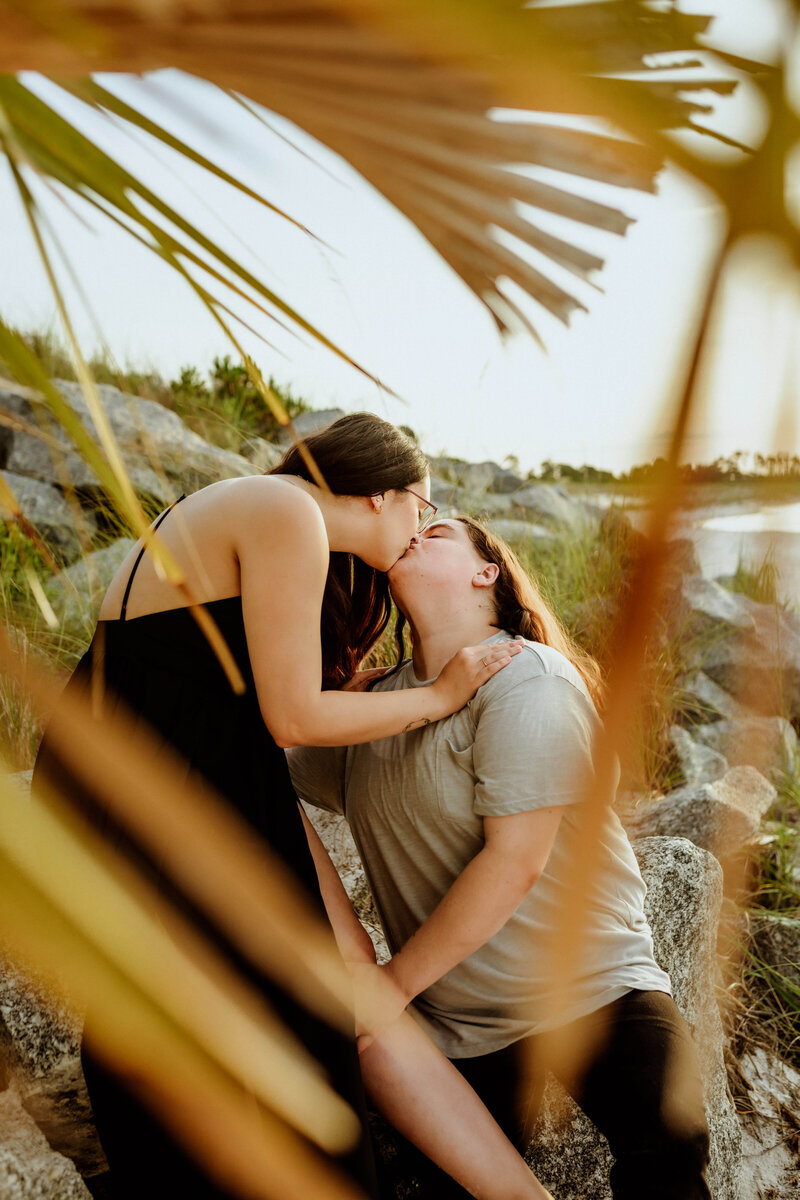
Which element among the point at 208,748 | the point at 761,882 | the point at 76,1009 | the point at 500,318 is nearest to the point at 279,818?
the point at 208,748

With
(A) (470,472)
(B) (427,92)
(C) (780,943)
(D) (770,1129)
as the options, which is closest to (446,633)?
(B) (427,92)

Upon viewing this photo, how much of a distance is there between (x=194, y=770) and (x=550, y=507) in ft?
15.3

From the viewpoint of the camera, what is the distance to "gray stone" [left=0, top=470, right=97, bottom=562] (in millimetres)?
5055

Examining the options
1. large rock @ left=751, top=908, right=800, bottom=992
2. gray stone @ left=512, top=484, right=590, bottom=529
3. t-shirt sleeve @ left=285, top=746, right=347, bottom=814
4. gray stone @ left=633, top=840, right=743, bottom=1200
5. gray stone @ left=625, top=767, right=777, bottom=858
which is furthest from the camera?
gray stone @ left=512, top=484, right=590, bottom=529

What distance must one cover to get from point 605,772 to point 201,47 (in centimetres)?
47

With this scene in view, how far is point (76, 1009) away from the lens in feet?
6.23

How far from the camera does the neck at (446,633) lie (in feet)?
6.42

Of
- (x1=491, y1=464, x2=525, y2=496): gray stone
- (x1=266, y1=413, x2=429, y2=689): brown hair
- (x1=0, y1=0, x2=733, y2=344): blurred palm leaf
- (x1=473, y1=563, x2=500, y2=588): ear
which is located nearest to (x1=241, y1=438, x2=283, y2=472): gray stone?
(x1=491, y1=464, x2=525, y2=496): gray stone

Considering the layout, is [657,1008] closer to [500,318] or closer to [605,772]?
[500,318]

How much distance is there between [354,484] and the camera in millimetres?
1990

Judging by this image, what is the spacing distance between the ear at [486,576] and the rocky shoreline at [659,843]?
0.42m

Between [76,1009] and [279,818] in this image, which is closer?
[279,818]

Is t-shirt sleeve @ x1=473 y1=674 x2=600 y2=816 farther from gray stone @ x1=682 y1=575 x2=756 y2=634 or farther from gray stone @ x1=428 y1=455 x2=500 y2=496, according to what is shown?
gray stone @ x1=682 y1=575 x2=756 y2=634

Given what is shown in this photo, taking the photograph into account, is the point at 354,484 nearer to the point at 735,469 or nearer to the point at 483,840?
the point at 483,840
